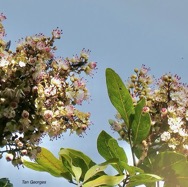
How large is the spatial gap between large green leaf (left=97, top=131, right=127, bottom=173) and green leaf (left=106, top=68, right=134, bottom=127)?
214 mm

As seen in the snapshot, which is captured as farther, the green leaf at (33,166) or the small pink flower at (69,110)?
the green leaf at (33,166)

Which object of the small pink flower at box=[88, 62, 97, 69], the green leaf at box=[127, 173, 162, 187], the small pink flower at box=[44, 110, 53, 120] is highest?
the small pink flower at box=[88, 62, 97, 69]

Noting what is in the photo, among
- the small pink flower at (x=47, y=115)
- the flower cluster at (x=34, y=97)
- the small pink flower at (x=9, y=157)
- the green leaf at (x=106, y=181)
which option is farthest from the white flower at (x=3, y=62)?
the green leaf at (x=106, y=181)

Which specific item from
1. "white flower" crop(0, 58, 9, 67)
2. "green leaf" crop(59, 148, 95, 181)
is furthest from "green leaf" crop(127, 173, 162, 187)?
"white flower" crop(0, 58, 9, 67)

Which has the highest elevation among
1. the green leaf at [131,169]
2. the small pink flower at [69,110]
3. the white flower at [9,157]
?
the small pink flower at [69,110]

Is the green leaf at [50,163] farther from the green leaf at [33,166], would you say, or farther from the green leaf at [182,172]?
the green leaf at [182,172]

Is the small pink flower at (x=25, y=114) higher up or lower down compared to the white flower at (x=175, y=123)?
higher up

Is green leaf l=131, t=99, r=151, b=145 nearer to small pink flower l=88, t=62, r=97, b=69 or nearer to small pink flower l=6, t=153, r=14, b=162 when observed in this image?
small pink flower l=88, t=62, r=97, b=69

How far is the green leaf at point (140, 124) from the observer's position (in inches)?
138

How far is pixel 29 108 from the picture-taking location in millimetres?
3334

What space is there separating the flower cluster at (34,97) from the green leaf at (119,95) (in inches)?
8.5

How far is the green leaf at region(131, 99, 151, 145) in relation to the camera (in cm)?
352

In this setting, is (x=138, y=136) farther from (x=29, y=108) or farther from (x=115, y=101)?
(x=29, y=108)

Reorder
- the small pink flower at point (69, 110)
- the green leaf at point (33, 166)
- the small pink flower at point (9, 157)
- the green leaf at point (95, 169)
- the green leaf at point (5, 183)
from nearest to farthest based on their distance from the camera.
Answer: the green leaf at point (95, 169) → the small pink flower at point (9, 157) → the small pink flower at point (69, 110) → the green leaf at point (5, 183) → the green leaf at point (33, 166)
